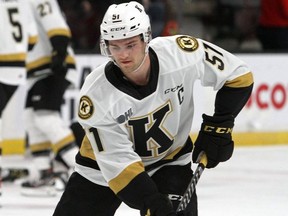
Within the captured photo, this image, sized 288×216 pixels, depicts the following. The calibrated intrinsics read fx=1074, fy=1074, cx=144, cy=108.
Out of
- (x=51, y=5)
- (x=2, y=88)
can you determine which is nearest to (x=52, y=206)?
(x=2, y=88)

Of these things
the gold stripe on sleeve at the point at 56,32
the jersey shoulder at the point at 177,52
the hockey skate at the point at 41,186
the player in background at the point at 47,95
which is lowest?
the hockey skate at the point at 41,186

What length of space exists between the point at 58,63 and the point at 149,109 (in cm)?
252

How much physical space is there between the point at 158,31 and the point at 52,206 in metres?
3.49

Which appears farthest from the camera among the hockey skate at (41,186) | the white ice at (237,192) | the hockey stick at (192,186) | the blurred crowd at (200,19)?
the blurred crowd at (200,19)

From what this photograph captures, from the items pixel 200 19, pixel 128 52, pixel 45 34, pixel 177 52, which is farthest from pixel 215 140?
pixel 200 19

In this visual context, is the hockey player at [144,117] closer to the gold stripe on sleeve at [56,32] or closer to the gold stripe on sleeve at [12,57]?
the gold stripe on sleeve at [12,57]

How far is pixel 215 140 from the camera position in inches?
150

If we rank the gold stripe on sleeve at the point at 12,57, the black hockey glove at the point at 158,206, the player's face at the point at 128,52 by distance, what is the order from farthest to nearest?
the gold stripe on sleeve at the point at 12,57 → the player's face at the point at 128,52 → the black hockey glove at the point at 158,206

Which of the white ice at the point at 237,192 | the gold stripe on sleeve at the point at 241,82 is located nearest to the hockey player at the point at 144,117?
the gold stripe on sleeve at the point at 241,82

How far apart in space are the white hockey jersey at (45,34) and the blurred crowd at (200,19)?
178 cm

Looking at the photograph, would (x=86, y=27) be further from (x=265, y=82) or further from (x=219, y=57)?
(x=219, y=57)

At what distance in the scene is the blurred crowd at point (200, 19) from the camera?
29.1ft

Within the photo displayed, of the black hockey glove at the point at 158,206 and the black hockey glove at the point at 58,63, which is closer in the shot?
the black hockey glove at the point at 158,206

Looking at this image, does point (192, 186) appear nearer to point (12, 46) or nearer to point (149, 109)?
point (149, 109)
